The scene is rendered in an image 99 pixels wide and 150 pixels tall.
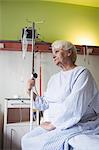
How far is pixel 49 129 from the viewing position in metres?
1.85

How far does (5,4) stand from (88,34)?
4.44 ft

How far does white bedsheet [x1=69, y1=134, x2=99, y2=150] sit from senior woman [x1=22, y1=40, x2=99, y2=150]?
51 mm

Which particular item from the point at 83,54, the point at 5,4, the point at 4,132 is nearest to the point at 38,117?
the point at 4,132

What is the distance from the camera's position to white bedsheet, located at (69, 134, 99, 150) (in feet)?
4.92

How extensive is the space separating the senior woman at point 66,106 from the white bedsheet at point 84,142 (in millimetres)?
51

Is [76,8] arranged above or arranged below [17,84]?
above

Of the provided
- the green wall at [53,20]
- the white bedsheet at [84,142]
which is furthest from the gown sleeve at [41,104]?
the green wall at [53,20]

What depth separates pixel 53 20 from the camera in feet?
12.1

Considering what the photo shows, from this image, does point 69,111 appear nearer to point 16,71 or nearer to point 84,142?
point 84,142

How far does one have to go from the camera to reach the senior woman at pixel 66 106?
1.70m

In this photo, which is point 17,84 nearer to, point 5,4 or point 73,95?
point 5,4

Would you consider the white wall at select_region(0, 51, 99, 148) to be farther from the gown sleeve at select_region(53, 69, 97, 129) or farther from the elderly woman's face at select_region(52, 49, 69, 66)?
the gown sleeve at select_region(53, 69, 97, 129)

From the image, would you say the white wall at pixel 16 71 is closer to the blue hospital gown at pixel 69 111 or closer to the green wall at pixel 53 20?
the green wall at pixel 53 20

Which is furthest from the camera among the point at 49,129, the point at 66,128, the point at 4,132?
the point at 4,132
